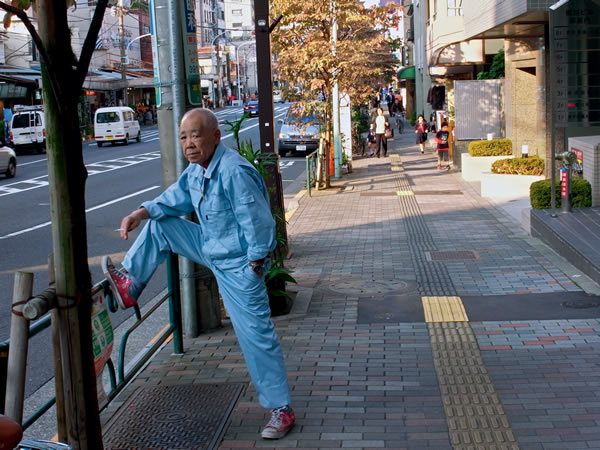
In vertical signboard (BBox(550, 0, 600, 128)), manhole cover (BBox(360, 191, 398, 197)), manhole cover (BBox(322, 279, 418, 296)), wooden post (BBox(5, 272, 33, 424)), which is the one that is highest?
vertical signboard (BBox(550, 0, 600, 128))

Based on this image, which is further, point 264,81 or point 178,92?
point 264,81

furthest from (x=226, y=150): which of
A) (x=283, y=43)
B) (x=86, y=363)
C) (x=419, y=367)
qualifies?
(x=283, y=43)

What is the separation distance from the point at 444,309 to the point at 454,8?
74.7ft

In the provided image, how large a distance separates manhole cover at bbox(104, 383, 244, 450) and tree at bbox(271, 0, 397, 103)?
1693 cm

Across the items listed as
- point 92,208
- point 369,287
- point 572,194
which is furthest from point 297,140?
point 369,287

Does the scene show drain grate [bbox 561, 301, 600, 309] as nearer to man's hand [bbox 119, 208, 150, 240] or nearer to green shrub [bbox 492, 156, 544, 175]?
man's hand [bbox 119, 208, 150, 240]

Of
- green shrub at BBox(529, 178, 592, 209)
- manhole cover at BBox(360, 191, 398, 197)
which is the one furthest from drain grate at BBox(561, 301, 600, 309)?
manhole cover at BBox(360, 191, 398, 197)

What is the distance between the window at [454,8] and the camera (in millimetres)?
29170

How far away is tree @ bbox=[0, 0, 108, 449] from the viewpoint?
3.77m

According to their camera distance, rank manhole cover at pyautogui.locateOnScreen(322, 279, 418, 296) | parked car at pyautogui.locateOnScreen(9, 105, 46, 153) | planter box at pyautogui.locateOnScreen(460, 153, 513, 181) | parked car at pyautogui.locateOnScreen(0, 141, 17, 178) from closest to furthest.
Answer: manhole cover at pyautogui.locateOnScreen(322, 279, 418, 296) → planter box at pyautogui.locateOnScreen(460, 153, 513, 181) → parked car at pyautogui.locateOnScreen(0, 141, 17, 178) → parked car at pyautogui.locateOnScreen(9, 105, 46, 153)

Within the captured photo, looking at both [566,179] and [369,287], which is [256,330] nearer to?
[369,287]

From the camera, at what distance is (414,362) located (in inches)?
261

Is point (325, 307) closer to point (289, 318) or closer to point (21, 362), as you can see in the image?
point (289, 318)

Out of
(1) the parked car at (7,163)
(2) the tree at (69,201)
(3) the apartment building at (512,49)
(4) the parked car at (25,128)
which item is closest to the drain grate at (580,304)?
(2) the tree at (69,201)
